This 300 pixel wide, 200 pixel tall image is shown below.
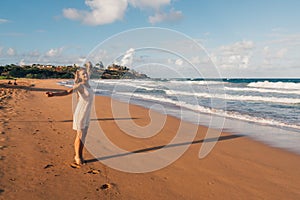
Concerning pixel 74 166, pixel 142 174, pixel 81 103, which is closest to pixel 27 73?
pixel 81 103

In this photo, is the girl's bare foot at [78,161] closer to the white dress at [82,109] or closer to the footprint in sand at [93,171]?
the footprint in sand at [93,171]

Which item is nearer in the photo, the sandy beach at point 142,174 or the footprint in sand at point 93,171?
the sandy beach at point 142,174

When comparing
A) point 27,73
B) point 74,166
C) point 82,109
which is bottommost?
point 27,73

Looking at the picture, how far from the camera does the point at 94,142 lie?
7566mm

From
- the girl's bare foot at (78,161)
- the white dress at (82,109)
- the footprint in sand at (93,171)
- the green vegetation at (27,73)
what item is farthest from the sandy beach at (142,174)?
the green vegetation at (27,73)

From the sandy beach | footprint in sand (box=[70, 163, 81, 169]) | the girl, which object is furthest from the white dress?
the sandy beach

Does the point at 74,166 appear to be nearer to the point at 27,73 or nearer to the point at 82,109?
the point at 82,109

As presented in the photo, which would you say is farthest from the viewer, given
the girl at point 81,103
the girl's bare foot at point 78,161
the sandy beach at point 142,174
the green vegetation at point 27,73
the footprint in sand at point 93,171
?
the green vegetation at point 27,73

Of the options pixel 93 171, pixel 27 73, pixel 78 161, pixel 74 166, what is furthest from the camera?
pixel 27 73

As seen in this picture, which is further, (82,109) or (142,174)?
(82,109)

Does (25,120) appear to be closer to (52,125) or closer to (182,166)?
(52,125)

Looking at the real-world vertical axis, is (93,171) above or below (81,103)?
below

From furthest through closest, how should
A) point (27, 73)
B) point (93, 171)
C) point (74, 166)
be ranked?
point (27, 73) < point (74, 166) < point (93, 171)

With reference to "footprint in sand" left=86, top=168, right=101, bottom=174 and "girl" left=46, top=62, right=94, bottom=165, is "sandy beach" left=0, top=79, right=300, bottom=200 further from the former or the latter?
"girl" left=46, top=62, right=94, bottom=165
